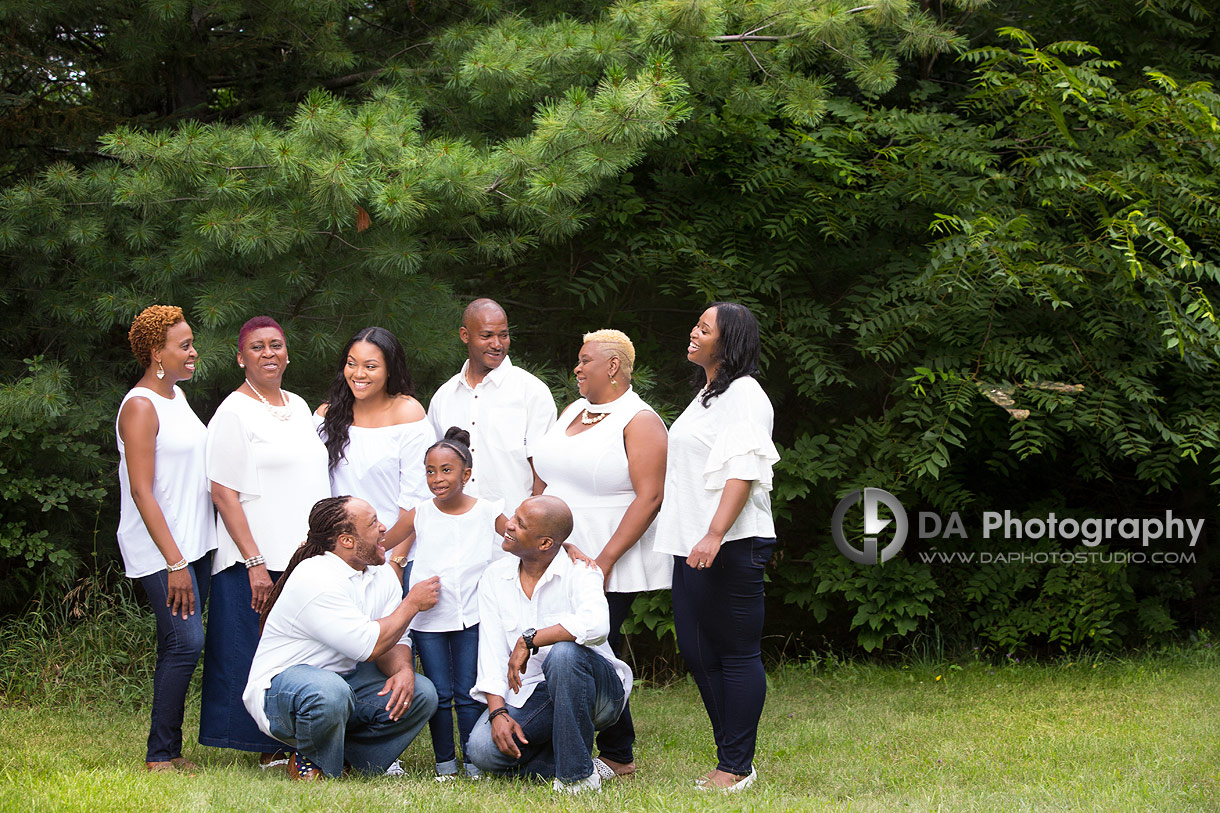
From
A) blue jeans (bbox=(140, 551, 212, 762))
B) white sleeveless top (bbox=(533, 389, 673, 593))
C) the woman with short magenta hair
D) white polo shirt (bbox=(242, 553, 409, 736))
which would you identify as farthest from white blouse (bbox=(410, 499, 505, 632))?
blue jeans (bbox=(140, 551, 212, 762))

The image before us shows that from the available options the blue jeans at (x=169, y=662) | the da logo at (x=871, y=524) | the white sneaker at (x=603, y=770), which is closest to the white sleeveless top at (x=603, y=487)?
the white sneaker at (x=603, y=770)

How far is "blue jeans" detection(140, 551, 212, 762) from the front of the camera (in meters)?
4.21

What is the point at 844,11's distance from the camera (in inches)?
229

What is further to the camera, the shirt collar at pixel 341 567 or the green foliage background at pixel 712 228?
the green foliage background at pixel 712 228

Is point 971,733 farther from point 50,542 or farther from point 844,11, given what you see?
point 50,542

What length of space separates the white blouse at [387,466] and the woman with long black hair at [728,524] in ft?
3.22

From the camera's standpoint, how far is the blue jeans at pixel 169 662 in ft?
13.8

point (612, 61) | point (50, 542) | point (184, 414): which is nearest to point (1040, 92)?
point (612, 61)

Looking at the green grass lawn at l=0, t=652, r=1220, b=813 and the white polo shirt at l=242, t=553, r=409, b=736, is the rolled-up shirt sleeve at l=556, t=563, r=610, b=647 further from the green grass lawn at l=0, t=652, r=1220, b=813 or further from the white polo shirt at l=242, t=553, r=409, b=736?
the white polo shirt at l=242, t=553, r=409, b=736

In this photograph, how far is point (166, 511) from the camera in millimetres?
4234

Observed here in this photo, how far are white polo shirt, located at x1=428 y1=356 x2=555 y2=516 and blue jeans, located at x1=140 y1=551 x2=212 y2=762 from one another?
1.18 metres

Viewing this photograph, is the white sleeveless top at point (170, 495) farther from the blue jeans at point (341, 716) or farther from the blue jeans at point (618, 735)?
the blue jeans at point (618, 735)

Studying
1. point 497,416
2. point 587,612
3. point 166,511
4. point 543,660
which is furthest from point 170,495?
point 587,612

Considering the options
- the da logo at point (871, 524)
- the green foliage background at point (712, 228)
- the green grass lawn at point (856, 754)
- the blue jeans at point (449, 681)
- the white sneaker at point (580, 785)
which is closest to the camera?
the green grass lawn at point (856, 754)
